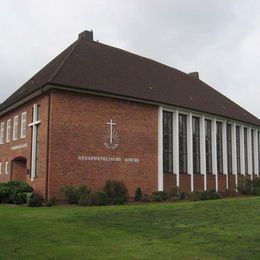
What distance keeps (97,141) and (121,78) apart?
570cm

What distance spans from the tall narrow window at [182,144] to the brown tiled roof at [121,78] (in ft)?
4.07

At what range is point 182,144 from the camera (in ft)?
110

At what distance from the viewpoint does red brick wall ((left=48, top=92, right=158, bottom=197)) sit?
25.7m

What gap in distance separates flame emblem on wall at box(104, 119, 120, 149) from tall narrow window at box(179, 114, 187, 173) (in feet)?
21.5

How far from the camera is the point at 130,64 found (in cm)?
3481

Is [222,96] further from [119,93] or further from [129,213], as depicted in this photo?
[129,213]

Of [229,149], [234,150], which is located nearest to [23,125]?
[229,149]

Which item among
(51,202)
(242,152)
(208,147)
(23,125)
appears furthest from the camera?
(242,152)

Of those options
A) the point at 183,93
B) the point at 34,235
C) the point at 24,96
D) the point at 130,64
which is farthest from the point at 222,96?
the point at 34,235

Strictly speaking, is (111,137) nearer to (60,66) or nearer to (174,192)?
(60,66)

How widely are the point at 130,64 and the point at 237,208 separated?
18281 millimetres

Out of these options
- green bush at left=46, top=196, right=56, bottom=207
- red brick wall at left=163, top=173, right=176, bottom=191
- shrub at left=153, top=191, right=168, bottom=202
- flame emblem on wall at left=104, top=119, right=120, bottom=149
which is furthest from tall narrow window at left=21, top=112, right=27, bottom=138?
red brick wall at left=163, top=173, right=176, bottom=191

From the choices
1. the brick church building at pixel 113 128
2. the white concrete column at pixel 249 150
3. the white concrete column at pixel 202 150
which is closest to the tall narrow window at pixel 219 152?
the brick church building at pixel 113 128

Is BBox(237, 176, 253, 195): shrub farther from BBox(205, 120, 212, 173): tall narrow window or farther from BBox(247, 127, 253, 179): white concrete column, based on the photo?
BBox(247, 127, 253, 179): white concrete column
